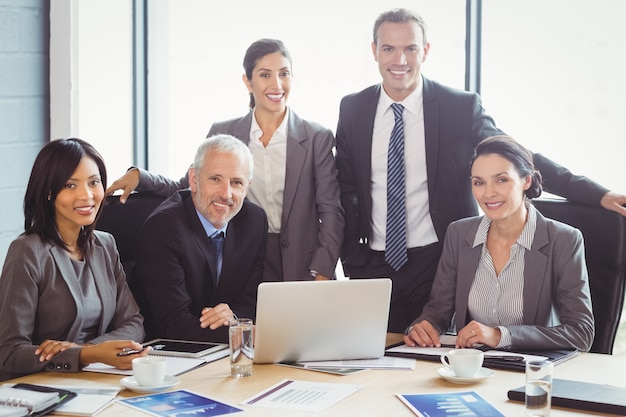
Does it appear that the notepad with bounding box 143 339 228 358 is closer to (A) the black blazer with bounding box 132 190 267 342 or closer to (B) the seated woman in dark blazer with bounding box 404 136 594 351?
(A) the black blazer with bounding box 132 190 267 342

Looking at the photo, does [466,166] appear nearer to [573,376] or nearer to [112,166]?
[573,376]

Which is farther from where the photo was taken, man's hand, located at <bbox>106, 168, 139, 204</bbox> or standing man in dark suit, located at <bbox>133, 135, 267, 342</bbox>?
man's hand, located at <bbox>106, 168, 139, 204</bbox>

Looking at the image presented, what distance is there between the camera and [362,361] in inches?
90.7

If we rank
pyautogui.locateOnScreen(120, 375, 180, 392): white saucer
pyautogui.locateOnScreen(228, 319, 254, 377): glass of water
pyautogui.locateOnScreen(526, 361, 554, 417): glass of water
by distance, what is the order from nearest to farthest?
pyautogui.locateOnScreen(526, 361, 554, 417): glass of water, pyautogui.locateOnScreen(120, 375, 180, 392): white saucer, pyautogui.locateOnScreen(228, 319, 254, 377): glass of water

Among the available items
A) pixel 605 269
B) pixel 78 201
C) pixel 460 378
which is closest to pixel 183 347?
pixel 78 201

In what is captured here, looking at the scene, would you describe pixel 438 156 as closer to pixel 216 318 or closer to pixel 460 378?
pixel 216 318

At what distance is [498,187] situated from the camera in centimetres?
272

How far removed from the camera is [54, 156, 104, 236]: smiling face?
2506 mm

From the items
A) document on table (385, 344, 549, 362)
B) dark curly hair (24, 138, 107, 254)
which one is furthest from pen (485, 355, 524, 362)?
dark curly hair (24, 138, 107, 254)

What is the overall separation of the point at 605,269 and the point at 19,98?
88.1 inches

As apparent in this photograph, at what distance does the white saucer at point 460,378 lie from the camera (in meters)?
2.08

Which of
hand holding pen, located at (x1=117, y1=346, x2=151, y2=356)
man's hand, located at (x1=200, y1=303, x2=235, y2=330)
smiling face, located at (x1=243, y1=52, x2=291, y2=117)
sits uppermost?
smiling face, located at (x1=243, y1=52, x2=291, y2=117)

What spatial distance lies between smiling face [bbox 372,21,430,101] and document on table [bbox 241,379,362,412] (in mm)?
1362

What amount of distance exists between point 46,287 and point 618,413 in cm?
144
